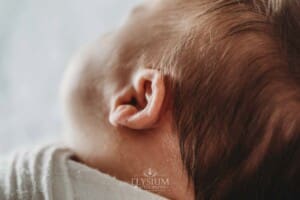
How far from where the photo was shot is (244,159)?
2.30 ft

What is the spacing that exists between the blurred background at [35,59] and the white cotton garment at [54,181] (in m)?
0.33

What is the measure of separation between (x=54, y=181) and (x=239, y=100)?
0.84ft

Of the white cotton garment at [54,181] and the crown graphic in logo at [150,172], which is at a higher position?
the white cotton garment at [54,181]

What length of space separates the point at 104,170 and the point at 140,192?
7 centimetres

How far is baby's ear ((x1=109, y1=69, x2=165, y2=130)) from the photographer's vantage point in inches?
27.9

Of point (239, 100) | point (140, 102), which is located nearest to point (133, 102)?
point (140, 102)

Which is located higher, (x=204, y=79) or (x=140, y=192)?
(x=204, y=79)

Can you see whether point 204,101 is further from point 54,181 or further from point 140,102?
→ point 54,181

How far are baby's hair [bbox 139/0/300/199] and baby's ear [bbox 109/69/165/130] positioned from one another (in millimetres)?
18

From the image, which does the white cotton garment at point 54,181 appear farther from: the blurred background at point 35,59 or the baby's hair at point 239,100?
the blurred background at point 35,59

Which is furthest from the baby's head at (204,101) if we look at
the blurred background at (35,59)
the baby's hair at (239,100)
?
the blurred background at (35,59)

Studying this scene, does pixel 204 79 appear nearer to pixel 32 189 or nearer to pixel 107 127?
pixel 107 127

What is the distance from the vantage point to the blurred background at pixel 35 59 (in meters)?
1.06

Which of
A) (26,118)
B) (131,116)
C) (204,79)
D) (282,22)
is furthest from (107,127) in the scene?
(26,118)
